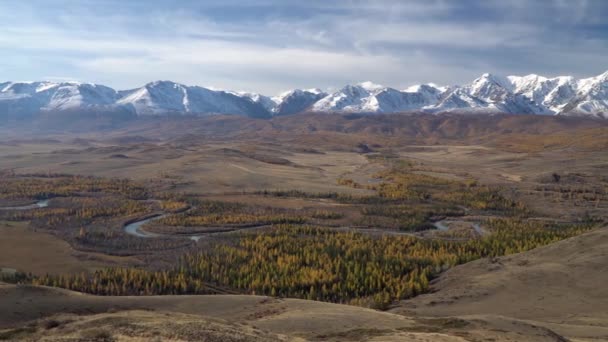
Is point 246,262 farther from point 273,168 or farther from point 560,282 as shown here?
point 273,168

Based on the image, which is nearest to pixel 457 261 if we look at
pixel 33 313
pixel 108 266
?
pixel 108 266

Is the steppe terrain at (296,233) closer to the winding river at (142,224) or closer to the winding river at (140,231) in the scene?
the winding river at (142,224)

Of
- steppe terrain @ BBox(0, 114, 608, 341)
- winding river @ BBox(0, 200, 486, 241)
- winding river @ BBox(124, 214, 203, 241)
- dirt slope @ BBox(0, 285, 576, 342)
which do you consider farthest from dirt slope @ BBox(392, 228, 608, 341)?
winding river @ BBox(124, 214, 203, 241)

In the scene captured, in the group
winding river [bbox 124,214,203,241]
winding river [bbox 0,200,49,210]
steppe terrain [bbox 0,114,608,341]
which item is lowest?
winding river [bbox 124,214,203,241]

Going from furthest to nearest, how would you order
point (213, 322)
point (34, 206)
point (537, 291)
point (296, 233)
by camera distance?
point (34, 206) → point (296, 233) → point (537, 291) → point (213, 322)

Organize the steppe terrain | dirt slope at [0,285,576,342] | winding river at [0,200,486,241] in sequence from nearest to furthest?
dirt slope at [0,285,576,342] → the steppe terrain → winding river at [0,200,486,241]

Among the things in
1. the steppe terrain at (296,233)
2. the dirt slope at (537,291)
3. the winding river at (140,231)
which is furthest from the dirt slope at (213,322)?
the winding river at (140,231)

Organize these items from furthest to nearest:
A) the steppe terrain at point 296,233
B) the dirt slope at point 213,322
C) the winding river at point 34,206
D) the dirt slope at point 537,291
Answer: the winding river at point 34,206 < the dirt slope at point 537,291 < the steppe terrain at point 296,233 < the dirt slope at point 213,322

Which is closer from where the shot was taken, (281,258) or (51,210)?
(281,258)

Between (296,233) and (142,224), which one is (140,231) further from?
(296,233)

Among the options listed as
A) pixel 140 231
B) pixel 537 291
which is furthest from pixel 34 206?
pixel 537 291

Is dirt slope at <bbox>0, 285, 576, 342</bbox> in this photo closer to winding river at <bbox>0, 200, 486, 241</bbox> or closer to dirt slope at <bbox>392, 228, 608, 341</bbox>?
dirt slope at <bbox>392, 228, 608, 341</bbox>
